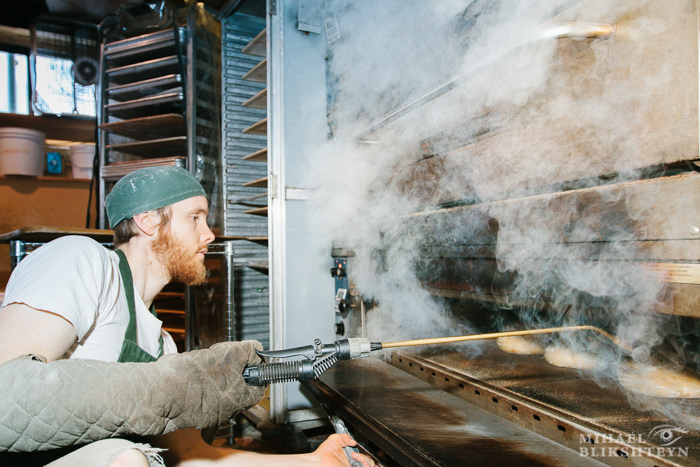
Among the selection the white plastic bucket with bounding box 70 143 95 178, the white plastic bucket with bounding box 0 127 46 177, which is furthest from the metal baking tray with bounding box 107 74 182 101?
the white plastic bucket with bounding box 0 127 46 177

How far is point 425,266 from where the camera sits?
1890mm

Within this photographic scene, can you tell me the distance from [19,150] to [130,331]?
4361 mm

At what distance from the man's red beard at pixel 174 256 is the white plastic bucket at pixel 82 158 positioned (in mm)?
3943

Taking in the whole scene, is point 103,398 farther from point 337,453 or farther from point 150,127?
point 150,127

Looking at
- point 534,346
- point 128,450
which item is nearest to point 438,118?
point 534,346

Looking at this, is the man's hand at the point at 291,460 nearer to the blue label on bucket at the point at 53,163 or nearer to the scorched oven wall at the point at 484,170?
the scorched oven wall at the point at 484,170

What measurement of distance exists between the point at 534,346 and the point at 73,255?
192cm

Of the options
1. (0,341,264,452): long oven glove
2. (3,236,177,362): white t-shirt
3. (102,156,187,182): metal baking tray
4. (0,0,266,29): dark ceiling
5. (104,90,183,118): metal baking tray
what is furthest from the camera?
(0,0,266,29): dark ceiling

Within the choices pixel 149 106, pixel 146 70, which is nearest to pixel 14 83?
pixel 149 106

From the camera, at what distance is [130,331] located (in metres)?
1.37

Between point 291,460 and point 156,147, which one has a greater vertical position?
point 156,147

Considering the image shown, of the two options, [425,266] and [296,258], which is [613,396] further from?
[296,258]

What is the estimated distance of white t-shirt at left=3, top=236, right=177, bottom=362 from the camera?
3.51 ft

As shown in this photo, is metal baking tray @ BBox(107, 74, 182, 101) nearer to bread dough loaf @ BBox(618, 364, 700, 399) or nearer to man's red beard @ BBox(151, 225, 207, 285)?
man's red beard @ BBox(151, 225, 207, 285)
